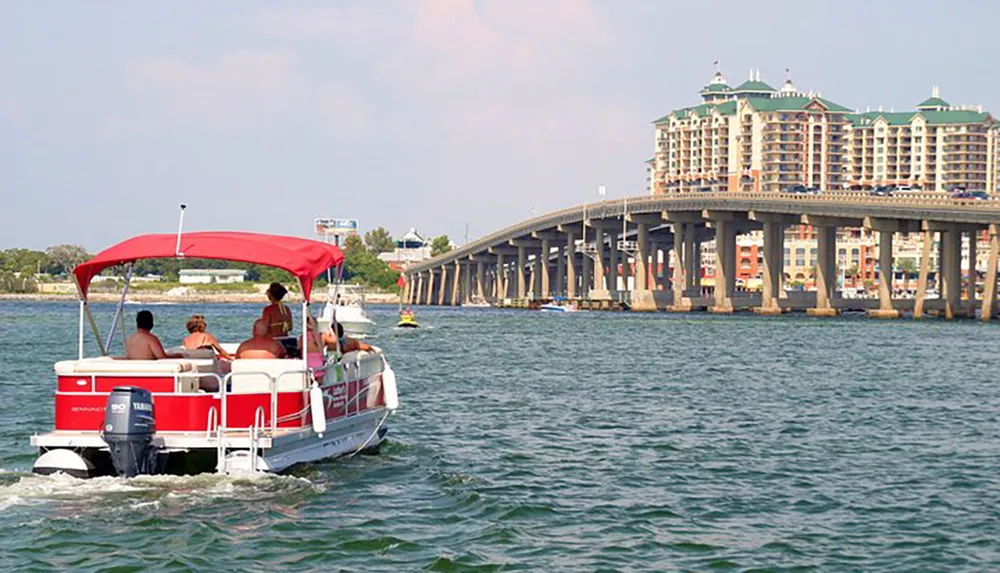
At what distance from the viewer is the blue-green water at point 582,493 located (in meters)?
16.4

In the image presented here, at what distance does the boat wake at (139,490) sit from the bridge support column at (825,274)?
362 ft

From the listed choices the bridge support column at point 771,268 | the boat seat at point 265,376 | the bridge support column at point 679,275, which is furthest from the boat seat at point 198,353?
the bridge support column at point 679,275

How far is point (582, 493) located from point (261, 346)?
4.65 meters

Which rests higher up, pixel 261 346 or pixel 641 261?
pixel 641 261

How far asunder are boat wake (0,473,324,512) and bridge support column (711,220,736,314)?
120m

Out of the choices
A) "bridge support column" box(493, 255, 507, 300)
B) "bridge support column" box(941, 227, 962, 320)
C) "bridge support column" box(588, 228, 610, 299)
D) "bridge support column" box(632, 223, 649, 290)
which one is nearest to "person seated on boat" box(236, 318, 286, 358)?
"bridge support column" box(941, 227, 962, 320)

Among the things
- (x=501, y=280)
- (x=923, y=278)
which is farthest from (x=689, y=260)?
(x=501, y=280)

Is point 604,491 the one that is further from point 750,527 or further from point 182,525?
point 182,525

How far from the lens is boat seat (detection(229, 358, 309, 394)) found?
1927 cm

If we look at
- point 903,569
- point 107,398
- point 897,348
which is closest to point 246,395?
point 107,398

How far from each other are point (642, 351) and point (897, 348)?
39.2 ft

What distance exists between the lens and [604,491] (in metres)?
21.0

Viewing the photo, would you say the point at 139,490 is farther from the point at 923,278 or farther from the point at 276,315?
the point at 923,278

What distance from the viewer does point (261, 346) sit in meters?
20.3
